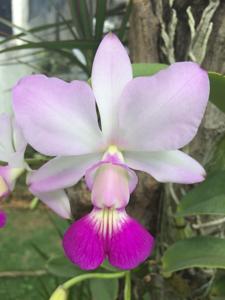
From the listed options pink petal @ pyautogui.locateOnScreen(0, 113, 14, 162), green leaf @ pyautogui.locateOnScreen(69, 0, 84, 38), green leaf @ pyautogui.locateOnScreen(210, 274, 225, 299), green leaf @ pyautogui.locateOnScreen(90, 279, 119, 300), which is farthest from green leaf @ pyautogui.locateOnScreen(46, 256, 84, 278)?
green leaf @ pyautogui.locateOnScreen(69, 0, 84, 38)

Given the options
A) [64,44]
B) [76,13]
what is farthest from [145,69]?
[76,13]

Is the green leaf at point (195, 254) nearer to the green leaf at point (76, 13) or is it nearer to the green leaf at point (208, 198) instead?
the green leaf at point (208, 198)

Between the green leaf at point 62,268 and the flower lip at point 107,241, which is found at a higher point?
the flower lip at point 107,241

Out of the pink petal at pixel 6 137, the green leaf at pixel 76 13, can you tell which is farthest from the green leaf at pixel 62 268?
the green leaf at pixel 76 13

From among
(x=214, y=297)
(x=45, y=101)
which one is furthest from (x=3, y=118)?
(x=214, y=297)

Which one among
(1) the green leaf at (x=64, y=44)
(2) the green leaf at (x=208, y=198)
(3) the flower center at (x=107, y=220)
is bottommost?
(2) the green leaf at (x=208, y=198)

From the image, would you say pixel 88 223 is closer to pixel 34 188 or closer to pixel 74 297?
pixel 34 188

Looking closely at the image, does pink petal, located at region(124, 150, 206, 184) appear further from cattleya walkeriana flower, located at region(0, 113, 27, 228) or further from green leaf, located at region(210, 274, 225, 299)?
green leaf, located at region(210, 274, 225, 299)
